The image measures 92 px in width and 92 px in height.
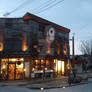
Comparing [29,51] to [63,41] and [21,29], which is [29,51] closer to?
[21,29]

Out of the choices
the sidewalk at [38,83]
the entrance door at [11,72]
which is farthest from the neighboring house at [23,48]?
the sidewalk at [38,83]

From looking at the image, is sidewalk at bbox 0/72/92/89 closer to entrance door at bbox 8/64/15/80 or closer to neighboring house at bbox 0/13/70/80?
entrance door at bbox 8/64/15/80

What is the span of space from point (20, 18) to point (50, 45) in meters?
6.58

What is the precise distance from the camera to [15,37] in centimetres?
2794

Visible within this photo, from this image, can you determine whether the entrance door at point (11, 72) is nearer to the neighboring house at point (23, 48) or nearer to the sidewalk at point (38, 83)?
the neighboring house at point (23, 48)

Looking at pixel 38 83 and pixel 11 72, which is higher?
pixel 11 72

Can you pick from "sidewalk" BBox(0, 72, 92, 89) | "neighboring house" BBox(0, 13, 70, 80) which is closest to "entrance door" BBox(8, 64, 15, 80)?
"neighboring house" BBox(0, 13, 70, 80)

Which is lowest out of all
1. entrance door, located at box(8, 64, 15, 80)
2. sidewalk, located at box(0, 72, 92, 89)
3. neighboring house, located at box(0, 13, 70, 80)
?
sidewalk, located at box(0, 72, 92, 89)

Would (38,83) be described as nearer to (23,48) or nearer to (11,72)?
(11,72)

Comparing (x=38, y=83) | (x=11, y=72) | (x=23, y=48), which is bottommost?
(x=38, y=83)

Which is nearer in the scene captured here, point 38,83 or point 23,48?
point 38,83

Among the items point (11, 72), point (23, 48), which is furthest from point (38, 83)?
point (23, 48)

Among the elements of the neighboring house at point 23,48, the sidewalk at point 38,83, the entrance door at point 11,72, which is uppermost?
the neighboring house at point 23,48

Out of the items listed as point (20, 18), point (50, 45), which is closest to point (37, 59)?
point (50, 45)
